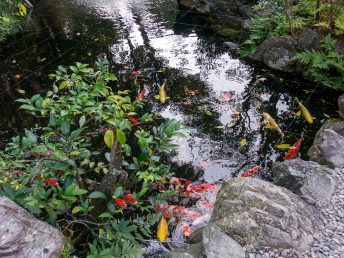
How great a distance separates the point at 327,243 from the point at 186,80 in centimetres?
422

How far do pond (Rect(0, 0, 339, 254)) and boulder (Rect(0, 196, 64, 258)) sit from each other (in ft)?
4.29

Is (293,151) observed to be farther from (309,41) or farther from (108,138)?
(108,138)

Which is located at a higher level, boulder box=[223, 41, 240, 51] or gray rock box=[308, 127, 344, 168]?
gray rock box=[308, 127, 344, 168]

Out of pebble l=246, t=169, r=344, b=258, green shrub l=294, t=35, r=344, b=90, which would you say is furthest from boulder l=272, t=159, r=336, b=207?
green shrub l=294, t=35, r=344, b=90

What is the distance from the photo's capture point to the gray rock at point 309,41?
6027 millimetres

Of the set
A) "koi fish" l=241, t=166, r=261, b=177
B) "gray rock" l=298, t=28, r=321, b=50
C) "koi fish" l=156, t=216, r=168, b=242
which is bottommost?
"koi fish" l=241, t=166, r=261, b=177

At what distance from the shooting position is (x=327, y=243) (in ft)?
8.49

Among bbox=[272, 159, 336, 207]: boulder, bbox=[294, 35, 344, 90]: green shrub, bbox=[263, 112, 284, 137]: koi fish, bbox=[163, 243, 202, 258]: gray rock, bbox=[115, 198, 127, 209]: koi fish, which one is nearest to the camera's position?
bbox=[163, 243, 202, 258]: gray rock

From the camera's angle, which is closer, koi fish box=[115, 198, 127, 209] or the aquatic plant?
the aquatic plant

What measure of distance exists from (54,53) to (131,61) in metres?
1.89

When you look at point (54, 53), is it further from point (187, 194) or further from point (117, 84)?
point (187, 194)

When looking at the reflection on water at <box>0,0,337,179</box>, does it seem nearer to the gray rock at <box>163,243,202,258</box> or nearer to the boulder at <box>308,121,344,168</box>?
the boulder at <box>308,121,344,168</box>

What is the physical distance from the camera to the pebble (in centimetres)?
247

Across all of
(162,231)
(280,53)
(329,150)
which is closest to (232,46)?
(280,53)
